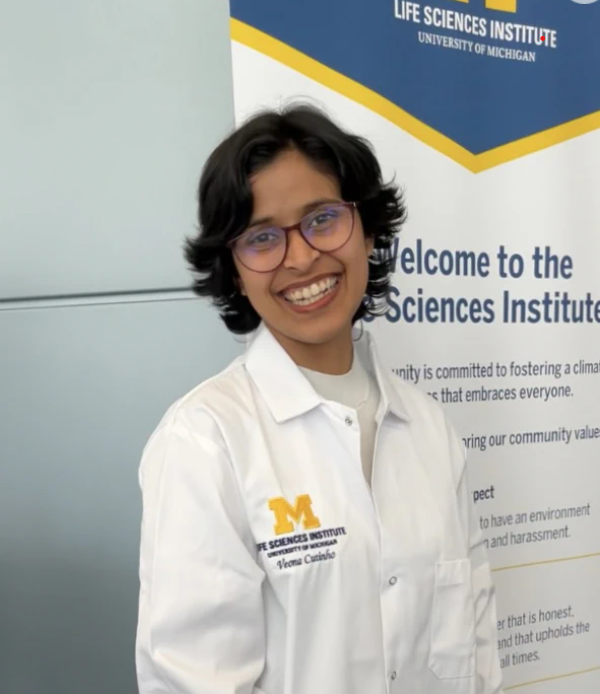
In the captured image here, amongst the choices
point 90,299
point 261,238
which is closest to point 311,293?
point 261,238

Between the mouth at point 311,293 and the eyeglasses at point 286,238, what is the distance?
0.15 ft

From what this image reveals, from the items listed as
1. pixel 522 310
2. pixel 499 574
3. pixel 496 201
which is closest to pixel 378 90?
pixel 496 201

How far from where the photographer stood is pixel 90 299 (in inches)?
58.9

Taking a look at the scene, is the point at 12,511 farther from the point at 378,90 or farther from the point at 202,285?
the point at 378,90

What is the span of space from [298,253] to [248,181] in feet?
0.41

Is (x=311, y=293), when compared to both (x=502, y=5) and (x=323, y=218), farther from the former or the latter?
(x=502, y=5)

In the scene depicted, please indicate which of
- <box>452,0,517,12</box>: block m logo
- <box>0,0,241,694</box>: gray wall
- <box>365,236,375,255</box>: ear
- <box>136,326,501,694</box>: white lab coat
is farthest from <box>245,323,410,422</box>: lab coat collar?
<box>452,0,517,12</box>: block m logo

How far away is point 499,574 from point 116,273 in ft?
3.83

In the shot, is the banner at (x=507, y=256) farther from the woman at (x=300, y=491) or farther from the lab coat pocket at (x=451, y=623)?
the lab coat pocket at (x=451, y=623)

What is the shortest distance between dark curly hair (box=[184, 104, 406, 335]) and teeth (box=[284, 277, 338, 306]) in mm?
118

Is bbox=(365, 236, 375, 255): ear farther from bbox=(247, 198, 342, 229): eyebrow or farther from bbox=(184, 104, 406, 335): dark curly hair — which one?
bbox=(247, 198, 342, 229): eyebrow

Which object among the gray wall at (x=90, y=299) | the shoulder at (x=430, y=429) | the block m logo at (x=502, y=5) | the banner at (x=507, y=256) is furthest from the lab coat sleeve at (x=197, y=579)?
the block m logo at (x=502, y=5)

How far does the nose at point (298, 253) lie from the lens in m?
0.95

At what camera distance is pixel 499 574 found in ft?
5.61
